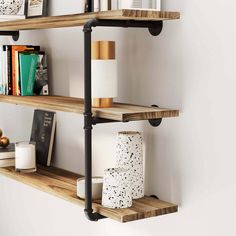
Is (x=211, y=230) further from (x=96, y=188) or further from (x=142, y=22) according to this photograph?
(x=142, y=22)

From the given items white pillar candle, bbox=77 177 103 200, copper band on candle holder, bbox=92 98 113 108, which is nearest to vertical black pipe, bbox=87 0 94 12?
copper band on candle holder, bbox=92 98 113 108

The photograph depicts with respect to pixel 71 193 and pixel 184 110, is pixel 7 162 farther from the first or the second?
pixel 184 110

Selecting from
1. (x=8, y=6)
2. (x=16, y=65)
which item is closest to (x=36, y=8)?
(x=8, y=6)

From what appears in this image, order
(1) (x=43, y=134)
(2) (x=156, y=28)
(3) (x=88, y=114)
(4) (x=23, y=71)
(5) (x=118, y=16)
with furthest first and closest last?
1. (1) (x=43, y=134)
2. (4) (x=23, y=71)
3. (2) (x=156, y=28)
4. (3) (x=88, y=114)
5. (5) (x=118, y=16)

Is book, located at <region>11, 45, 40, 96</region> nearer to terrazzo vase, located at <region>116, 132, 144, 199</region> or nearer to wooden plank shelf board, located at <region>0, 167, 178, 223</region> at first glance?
wooden plank shelf board, located at <region>0, 167, 178, 223</region>

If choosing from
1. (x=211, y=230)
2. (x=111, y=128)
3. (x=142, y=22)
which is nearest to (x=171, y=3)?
(x=142, y=22)

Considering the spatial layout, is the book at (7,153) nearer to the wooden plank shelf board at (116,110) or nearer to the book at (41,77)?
the book at (41,77)

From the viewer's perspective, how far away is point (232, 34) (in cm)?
141

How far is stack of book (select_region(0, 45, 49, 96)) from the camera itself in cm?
210

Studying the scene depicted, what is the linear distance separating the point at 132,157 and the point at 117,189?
0.13 m

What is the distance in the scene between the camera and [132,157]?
5.36 feet

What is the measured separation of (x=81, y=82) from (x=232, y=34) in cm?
72

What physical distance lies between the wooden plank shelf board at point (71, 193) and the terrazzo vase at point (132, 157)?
0.05 m

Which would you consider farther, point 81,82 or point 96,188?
point 81,82
